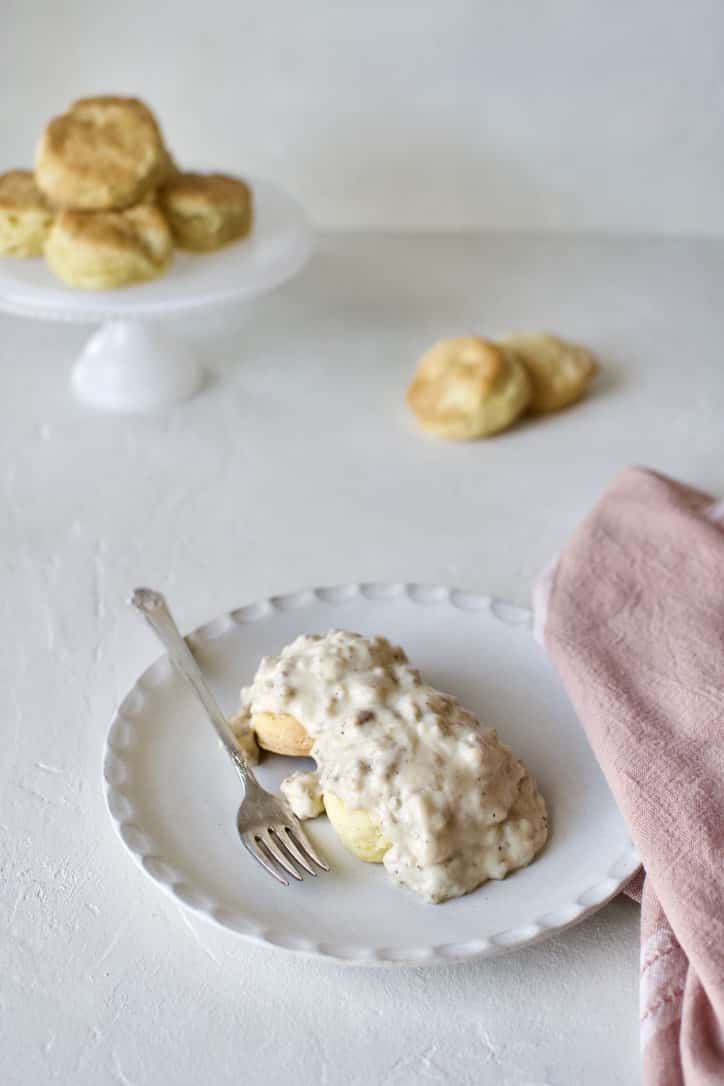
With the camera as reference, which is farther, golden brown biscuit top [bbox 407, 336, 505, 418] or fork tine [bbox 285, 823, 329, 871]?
golden brown biscuit top [bbox 407, 336, 505, 418]

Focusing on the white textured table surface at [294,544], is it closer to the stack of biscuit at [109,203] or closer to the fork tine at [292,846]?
the fork tine at [292,846]

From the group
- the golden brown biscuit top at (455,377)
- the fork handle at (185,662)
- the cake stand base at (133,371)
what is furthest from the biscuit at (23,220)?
the fork handle at (185,662)

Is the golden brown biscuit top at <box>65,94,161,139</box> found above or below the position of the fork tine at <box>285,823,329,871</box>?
above

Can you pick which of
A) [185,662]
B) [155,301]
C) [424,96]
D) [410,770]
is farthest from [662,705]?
[424,96]

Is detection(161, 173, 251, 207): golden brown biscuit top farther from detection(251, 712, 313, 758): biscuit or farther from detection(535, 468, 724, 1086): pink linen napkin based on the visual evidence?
detection(251, 712, 313, 758): biscuit

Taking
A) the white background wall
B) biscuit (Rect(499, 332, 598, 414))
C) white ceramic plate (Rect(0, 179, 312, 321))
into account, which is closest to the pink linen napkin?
biscuit (Rect(499, 332, 598, 414))

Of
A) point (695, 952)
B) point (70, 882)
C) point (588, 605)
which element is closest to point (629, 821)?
point (695, 952)
